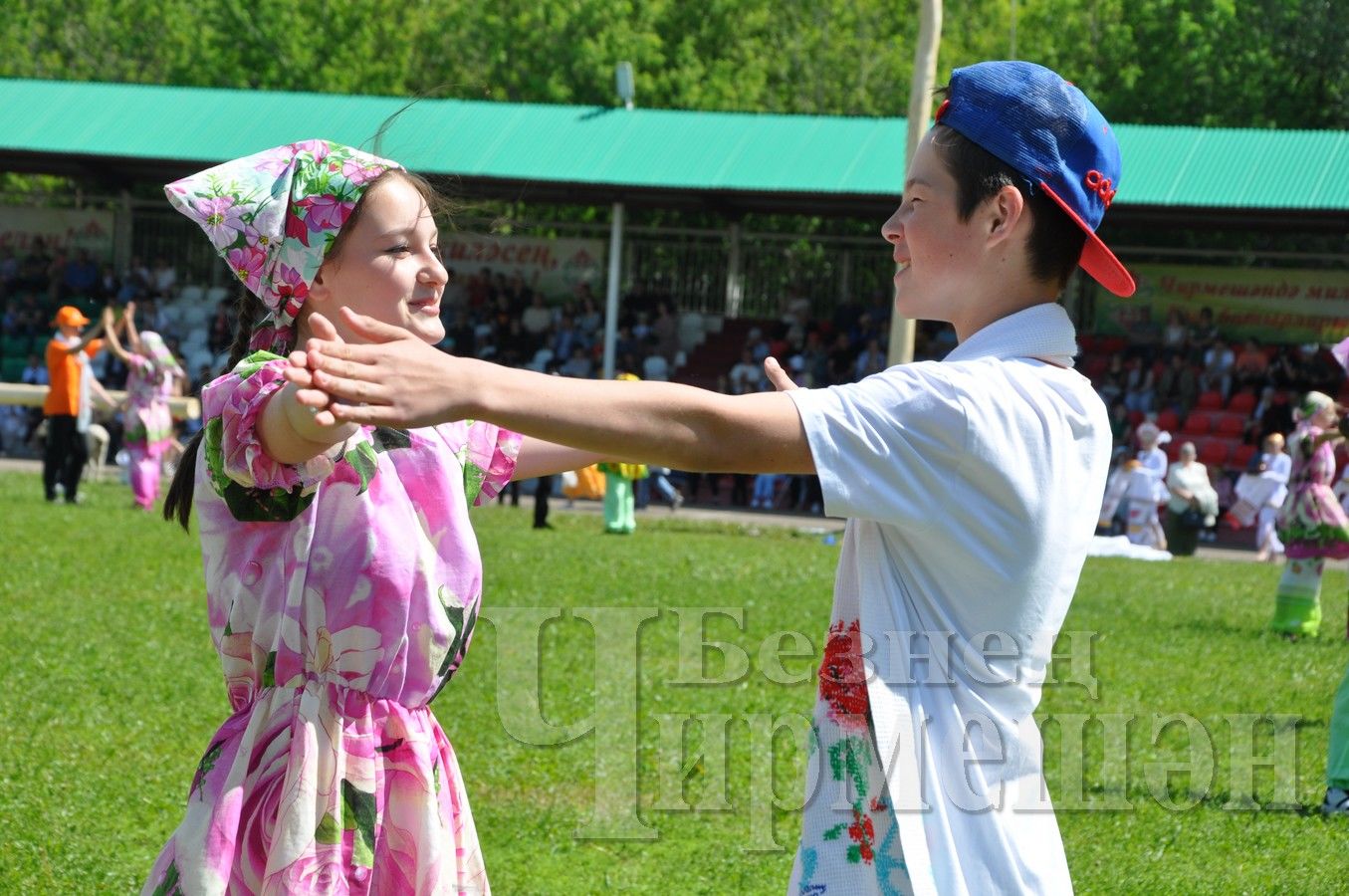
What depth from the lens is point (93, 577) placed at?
1148 centimetres

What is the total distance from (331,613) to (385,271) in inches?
22.7

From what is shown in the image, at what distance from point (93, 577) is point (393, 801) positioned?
31.5 feet

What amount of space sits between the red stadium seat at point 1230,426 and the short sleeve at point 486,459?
23.4m

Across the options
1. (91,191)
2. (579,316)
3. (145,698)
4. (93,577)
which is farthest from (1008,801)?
(91,191)

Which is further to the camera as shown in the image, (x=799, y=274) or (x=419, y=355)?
(x=799, y=274)

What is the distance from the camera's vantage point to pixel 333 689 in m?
2.58

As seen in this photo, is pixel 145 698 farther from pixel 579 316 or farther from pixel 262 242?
pixel 579 316

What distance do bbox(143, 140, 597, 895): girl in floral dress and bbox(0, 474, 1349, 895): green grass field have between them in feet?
9.49

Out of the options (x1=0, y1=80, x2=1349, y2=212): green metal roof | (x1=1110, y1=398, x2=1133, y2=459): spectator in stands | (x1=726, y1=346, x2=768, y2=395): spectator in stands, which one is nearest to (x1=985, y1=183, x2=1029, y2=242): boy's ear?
(x1=0, y1=80, x2=1349, y2=212): green metal roof

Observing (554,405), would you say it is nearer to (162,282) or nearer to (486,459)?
(486,459)

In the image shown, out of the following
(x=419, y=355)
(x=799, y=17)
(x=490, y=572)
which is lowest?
(x=490, y=572)

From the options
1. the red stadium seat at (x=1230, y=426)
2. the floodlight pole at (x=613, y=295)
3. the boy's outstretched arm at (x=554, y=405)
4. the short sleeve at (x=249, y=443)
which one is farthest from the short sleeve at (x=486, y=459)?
the red stadium seat at (x=1230, y=426)

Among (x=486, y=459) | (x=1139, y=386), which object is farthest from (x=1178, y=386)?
(x=486, y=459)

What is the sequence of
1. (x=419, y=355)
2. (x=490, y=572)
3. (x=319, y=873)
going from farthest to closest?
(x=490, y=572), (x=319, y=873), (x=419, y=355)
